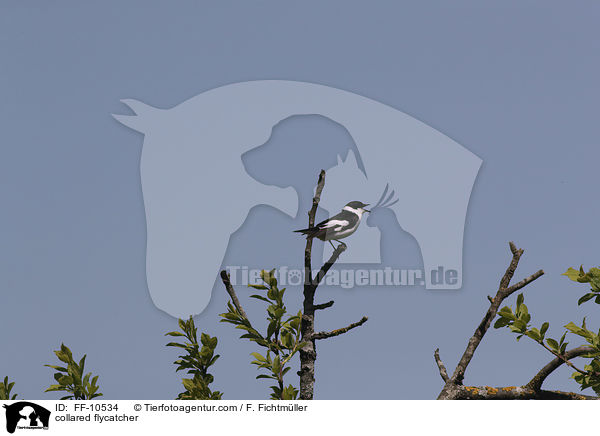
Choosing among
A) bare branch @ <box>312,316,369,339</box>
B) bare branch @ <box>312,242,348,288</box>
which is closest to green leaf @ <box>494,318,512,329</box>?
bare branch @ <box>312,316,369,339</box>

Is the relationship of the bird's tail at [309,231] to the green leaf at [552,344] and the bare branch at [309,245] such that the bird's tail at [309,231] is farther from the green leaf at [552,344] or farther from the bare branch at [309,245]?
the green leaf at [552,344]

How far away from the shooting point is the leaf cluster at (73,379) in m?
4.14

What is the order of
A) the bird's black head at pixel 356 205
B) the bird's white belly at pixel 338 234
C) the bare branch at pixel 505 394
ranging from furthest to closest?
1. the bird's black head at pixel 356 205
2. the bird's white belly at pixel 338 234
3. the bare branch at pixel 505 394

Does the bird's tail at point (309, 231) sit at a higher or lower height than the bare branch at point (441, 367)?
higher

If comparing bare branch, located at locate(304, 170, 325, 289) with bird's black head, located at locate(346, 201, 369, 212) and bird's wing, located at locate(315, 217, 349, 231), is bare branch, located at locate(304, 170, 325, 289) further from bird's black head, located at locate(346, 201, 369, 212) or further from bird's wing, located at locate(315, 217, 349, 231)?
bird's black head, located at locate(346, 201, 369, 212)

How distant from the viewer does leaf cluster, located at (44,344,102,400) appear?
163 inches

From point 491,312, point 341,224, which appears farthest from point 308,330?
point 341,224
